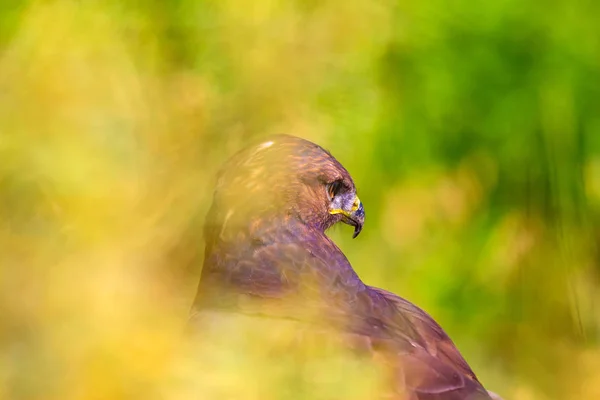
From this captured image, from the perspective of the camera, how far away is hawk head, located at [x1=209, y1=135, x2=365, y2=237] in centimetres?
223

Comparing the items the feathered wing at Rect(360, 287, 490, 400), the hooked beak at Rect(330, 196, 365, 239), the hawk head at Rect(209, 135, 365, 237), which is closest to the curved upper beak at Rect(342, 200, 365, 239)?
the hooked beak at Rect(330, 196, 365, 239)

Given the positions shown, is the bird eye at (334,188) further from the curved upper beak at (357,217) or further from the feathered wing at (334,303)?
the feathered wing at (334,303)

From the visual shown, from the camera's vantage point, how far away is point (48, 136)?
1.72m

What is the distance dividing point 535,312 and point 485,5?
1038mm

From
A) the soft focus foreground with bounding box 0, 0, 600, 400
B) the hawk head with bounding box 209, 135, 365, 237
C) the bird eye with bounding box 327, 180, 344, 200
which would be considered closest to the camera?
A: the soft focus foreground with bounding box 0, 0, 600, 400

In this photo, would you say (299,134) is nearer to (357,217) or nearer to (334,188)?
(334,188)

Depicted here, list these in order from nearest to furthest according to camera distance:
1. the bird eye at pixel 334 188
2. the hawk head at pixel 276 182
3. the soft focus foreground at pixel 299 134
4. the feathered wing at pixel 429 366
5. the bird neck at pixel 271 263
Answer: the soft focus foreground at pixel 299 134 → the feathered wing at pixel 429 366 → the bird neck at pixel 271 263 → the hawk head at pixel 276 182 → the bird eye at pixel 334 188

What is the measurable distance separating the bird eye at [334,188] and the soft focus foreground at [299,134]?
0.56 ft

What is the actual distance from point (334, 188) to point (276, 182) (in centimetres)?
23

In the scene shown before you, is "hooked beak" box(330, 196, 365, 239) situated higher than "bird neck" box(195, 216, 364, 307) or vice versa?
"hooked beak" box(330, 196, 365, 239)

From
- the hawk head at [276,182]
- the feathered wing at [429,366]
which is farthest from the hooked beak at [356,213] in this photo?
the feathered wing at [429,366]

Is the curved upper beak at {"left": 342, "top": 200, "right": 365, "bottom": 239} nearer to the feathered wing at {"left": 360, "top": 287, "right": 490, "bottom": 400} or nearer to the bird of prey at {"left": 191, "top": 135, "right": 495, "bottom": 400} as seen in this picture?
the bird of prey at {"left": 191, "top": 135, "right": 495, "bottom": 400}

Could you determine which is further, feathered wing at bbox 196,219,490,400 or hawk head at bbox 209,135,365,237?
hawk head at bbox 209,135,365,237

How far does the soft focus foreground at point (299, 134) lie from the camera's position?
4.23 ft
